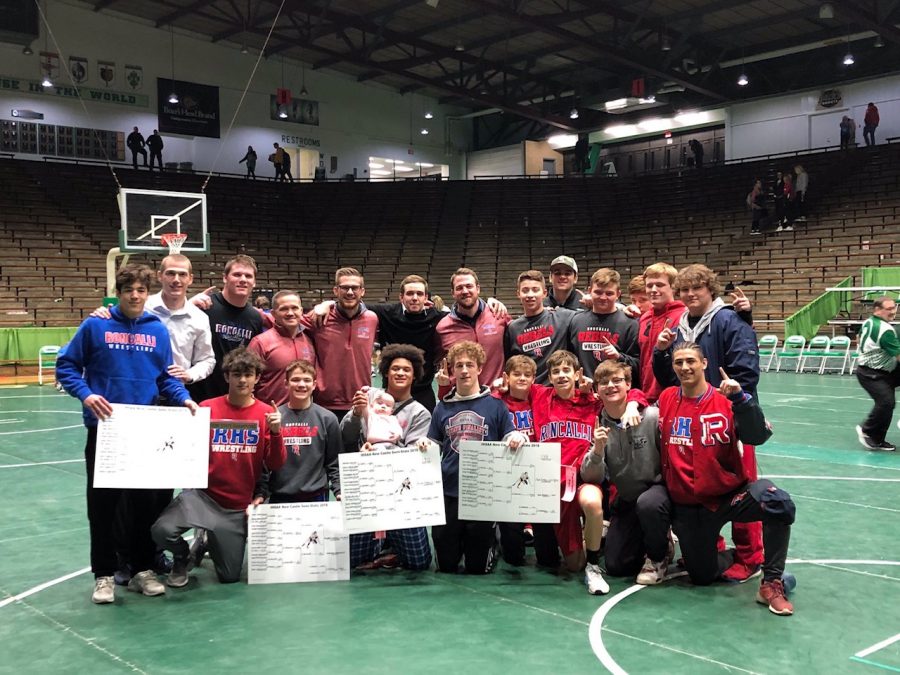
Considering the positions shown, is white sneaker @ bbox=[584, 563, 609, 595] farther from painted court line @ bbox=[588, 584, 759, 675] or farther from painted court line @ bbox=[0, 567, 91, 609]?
painted court line @ bbox=[0, 567, 91, 609]

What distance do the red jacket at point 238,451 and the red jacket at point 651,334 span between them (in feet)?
8.33

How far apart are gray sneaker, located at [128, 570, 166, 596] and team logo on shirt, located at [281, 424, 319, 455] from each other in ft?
3.54

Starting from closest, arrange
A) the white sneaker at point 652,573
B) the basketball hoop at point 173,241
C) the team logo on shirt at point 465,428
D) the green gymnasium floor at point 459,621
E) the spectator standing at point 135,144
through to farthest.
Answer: the green gymnasium floor at point 459,621, the white sneaker at point 652,573, the team logo on shirt at point 465,428, the basketball hoop at point 173,241, the spectator standing at point 135,144

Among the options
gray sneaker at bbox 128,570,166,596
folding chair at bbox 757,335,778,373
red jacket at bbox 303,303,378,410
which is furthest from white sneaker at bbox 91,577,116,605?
folding chair at bbox 757,335,778,373

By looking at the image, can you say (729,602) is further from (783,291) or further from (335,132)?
(335,132)

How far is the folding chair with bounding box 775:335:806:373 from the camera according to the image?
18.1 metres

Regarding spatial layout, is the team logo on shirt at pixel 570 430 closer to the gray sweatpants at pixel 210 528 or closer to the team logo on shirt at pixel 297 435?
the team logo on shirt at pixel 297 435

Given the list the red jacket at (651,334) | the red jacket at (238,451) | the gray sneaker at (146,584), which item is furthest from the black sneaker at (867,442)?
the gray sneaker at (146,584)

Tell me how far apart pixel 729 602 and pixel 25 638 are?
12.0 ft

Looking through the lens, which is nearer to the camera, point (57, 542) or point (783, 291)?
point (57, 542)

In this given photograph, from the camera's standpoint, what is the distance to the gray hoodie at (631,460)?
15.4ft

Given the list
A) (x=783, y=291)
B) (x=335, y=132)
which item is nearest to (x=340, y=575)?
(x=783, y=291)

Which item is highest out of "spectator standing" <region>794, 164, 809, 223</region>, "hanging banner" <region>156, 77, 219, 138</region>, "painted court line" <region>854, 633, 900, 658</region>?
"hanging banner" <region>156, 77, 219, 138</region>

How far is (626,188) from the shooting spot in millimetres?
29047
